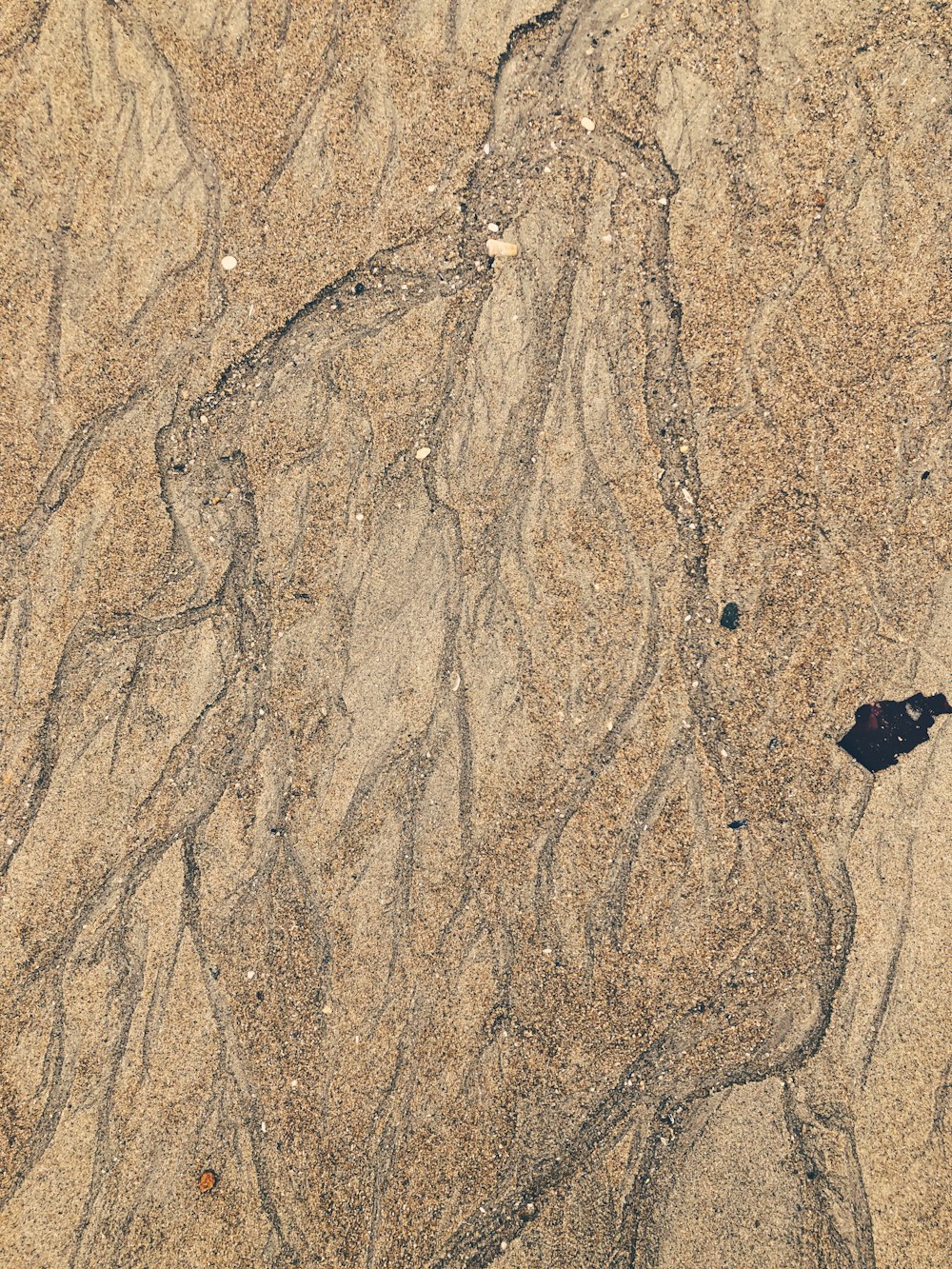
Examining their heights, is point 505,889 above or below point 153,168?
below

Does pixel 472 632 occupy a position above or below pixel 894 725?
above

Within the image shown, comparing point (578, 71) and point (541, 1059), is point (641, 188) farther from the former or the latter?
point (541, 1059)

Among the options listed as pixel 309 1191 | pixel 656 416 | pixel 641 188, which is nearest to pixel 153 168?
pixel 641 188

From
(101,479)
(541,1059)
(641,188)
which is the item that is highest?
(641,188)

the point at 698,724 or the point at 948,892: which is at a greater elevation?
the point at 698,724

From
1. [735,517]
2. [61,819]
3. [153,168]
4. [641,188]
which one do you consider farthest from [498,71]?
[61,819]

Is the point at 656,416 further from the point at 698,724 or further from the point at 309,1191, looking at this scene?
the point at 309,1191
